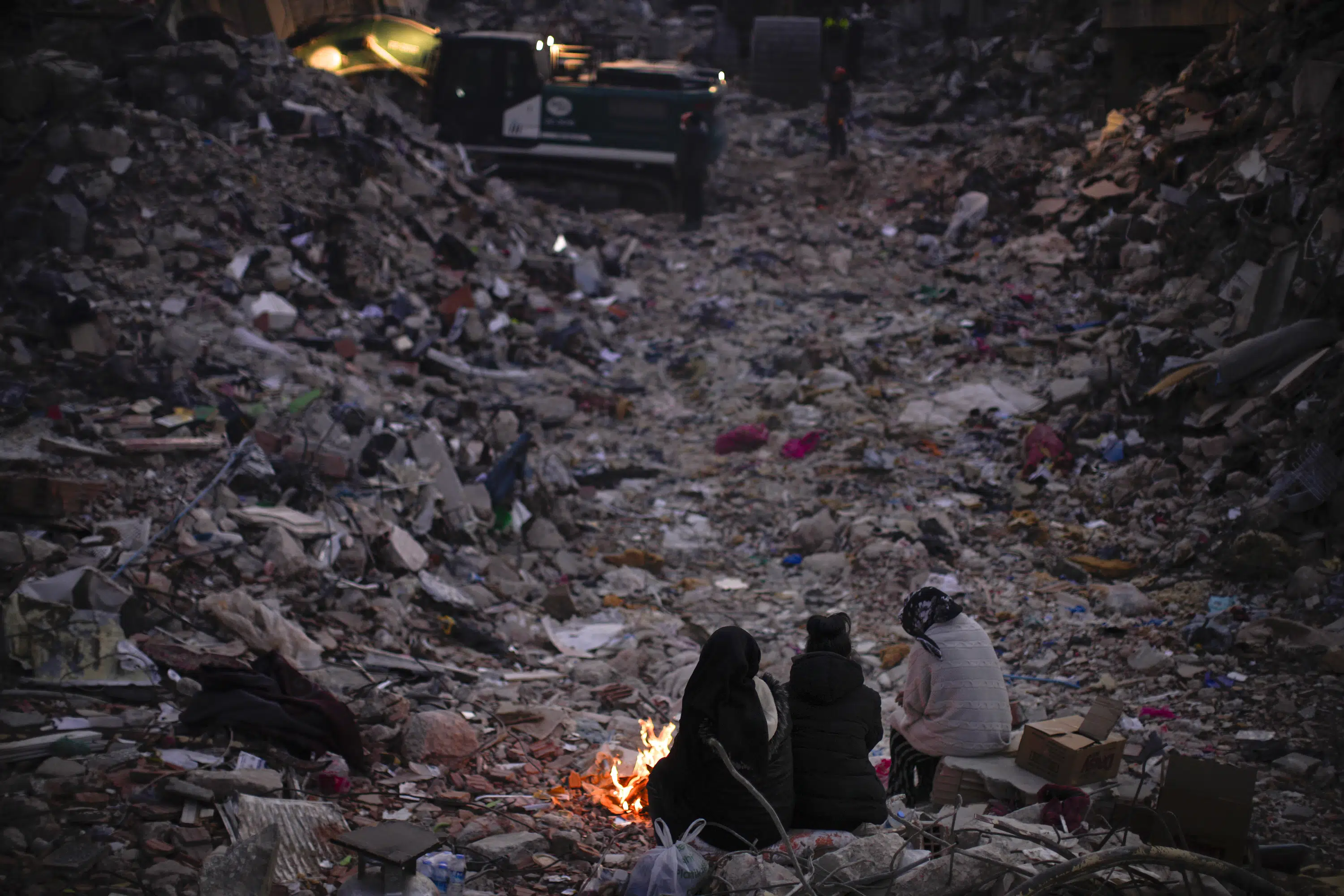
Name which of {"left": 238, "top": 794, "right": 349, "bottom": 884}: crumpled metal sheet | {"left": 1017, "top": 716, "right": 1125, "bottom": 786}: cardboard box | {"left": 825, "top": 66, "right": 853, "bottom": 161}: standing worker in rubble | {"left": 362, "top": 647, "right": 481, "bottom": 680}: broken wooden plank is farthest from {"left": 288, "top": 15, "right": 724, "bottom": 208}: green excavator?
{"left": 238, "top": 794, "right": 349, "bottom": 884}: crumpled metal sheet

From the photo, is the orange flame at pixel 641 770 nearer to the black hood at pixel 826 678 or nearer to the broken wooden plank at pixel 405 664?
the black hood at pixel 826 678

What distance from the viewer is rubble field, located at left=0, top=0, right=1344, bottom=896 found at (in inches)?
150

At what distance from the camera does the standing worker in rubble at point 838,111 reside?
1580cm

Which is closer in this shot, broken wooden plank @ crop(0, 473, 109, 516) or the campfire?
the campfire

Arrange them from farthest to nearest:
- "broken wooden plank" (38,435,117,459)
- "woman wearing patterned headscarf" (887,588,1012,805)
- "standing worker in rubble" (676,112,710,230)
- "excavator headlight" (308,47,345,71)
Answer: "standing worker in rubble" (676,112,710,230) < "excavator headlight" (308,47,345,71) < "broken wooden plank" (38,435,117,459) < "woman wearing patterned headscarf" (887,588,1012,805)

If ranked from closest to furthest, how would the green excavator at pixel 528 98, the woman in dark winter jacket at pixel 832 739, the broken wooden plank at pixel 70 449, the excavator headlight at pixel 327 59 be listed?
the woman in dark winter jacket at pixel 832 739 < the broken wooden plank at pixel 70 449 < the excavator headlight at pixel 327 59 < the green excavator at pixel 528 98

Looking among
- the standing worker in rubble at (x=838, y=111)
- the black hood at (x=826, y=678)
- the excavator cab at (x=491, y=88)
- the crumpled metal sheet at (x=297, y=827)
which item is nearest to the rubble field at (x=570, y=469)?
the crumpled metal sheet at (x=297, y=827)

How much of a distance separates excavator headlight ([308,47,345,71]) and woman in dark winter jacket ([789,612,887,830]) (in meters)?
11.9


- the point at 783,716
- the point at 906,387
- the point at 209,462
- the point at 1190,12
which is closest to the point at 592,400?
the point at 906,387

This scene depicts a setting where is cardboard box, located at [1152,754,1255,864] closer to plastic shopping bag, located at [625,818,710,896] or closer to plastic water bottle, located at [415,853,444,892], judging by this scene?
plastic shopping bag, located at [625,818,710,896]

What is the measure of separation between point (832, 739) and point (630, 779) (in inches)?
47.7

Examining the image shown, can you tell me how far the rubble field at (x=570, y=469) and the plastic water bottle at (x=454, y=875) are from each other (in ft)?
0.23

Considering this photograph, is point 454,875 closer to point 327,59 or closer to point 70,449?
point 70,449

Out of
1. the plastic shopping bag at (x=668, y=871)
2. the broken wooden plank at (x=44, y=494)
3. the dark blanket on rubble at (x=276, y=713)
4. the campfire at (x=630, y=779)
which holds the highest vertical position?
the broken wooden plank at (x=44, y=494)
